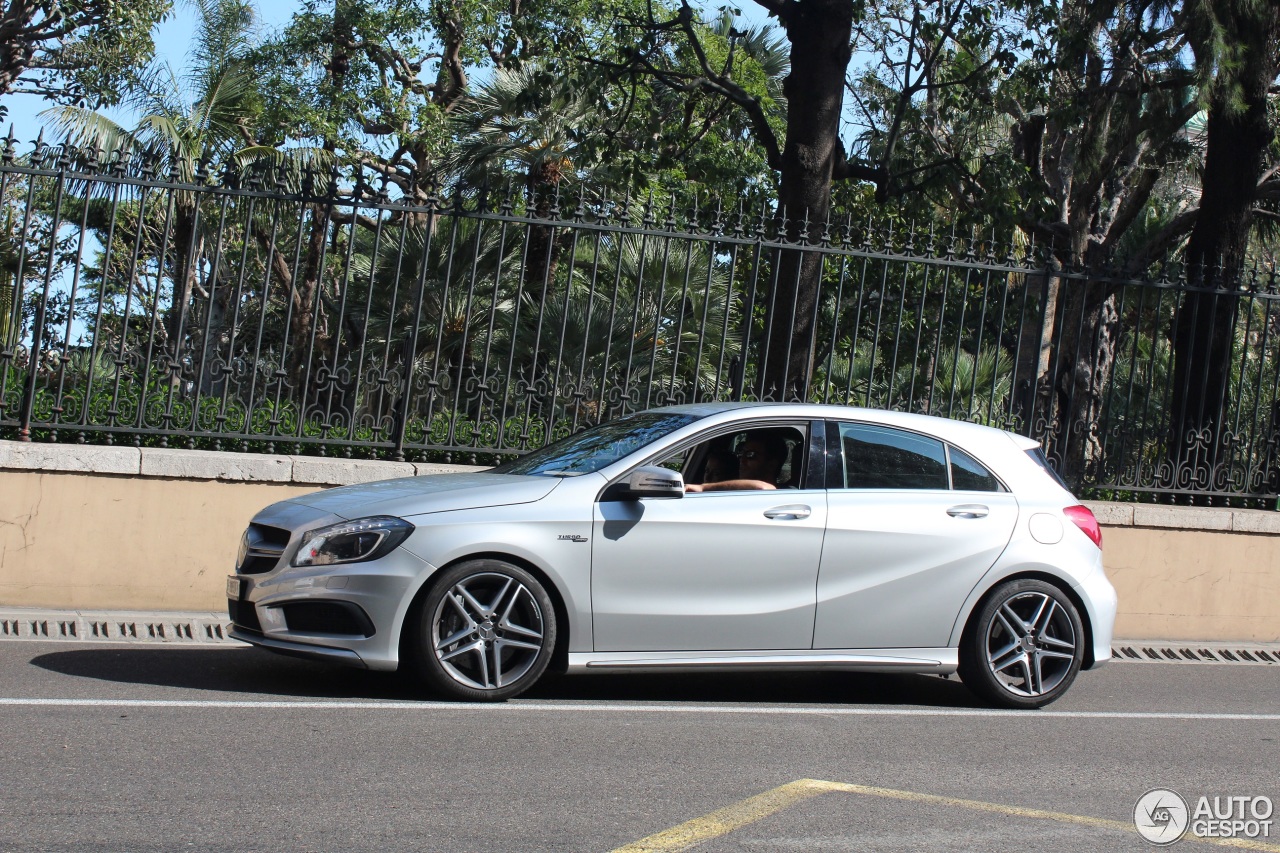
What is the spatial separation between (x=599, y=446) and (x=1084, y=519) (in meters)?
2.66

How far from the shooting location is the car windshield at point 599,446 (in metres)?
7.05

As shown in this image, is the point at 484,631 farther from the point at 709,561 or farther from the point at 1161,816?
the point at 1161,816

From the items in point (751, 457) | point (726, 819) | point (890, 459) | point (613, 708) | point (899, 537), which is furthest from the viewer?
point (890, 459)

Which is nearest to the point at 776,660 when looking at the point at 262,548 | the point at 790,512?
the point at 790,512

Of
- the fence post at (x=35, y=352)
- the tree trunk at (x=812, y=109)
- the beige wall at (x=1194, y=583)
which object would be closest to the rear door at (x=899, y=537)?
the beige wall at (x=1194, y=583)

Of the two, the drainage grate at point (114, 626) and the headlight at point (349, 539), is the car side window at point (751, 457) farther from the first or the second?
the drainage grate at point (114, 626)

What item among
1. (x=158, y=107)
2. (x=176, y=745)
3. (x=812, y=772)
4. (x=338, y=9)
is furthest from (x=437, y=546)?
(x=338, y=9)

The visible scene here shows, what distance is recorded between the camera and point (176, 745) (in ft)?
17.5

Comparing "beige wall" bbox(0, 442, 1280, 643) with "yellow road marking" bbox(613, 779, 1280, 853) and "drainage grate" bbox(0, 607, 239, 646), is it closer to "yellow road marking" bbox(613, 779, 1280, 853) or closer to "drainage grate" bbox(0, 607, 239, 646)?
"drainage grate" bbox(0, 607, 239, 646)

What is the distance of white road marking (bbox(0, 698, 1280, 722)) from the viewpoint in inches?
240

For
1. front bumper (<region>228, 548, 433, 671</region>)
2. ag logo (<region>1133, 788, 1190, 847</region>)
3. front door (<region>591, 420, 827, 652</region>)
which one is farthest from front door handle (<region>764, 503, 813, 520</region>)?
ag logo (<region>1133, 788, 1190, 847</region>)

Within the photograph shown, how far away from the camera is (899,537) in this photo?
7.16 m

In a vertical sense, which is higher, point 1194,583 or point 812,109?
point 812,109

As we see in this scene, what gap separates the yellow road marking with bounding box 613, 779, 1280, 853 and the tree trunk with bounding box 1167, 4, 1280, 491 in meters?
6.86
